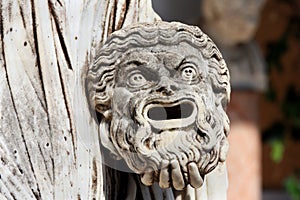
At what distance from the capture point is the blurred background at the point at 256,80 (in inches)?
196

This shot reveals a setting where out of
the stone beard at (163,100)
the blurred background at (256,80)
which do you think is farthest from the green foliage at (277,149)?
the stone beard at (163,100)

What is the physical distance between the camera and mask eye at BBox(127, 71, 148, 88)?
2242mm

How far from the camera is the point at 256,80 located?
5.14m

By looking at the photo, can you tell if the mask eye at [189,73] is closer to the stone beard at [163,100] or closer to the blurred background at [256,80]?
the stone beard at [163,100]

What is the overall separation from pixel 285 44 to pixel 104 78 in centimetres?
361

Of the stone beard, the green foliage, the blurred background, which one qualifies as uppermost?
the stone beard

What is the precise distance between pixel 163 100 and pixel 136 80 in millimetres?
59

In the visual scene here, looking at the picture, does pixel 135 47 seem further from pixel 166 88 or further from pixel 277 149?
pixel 277 149

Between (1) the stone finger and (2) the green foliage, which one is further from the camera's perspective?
(2) the green foliage

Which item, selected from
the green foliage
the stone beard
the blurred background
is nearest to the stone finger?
the stone beard

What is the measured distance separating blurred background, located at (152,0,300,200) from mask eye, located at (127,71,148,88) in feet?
8.62

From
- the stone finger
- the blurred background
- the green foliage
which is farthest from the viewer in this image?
the green foliage

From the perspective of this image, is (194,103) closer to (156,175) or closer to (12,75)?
(156,175)

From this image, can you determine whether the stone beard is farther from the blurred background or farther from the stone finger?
the blurred background
